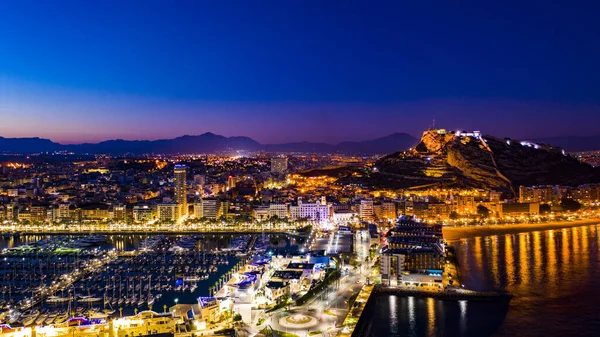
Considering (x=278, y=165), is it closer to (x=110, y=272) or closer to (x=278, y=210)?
(x=278, y=210)

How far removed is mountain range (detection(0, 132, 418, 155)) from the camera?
4085 inches

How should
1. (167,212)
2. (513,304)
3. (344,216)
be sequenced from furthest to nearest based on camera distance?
(167,212) → (344,216) → (513,304)

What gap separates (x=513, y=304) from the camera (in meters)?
10.2

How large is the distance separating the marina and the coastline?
563 cm

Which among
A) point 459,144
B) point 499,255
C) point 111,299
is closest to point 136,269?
point 111,299

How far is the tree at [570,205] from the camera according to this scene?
22.7m

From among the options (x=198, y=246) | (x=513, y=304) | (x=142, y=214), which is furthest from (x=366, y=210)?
(x=513, y=304)

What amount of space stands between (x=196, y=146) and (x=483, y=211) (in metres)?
94.1

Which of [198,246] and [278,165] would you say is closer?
[198,246]

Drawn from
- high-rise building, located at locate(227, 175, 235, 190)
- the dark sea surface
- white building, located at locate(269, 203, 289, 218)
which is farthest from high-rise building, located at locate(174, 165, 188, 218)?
the dark sea surface

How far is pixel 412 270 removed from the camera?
11617 mm

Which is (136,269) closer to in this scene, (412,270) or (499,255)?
(412,270)

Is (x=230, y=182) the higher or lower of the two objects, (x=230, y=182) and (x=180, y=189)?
the lower

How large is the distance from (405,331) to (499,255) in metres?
6.46
